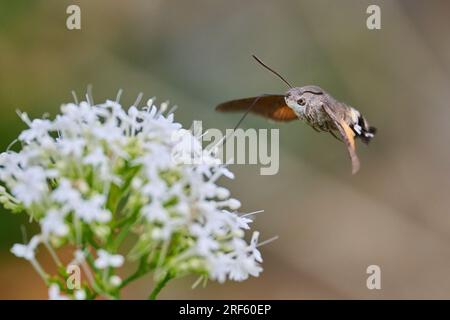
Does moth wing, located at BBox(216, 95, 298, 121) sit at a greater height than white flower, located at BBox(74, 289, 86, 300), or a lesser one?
greater

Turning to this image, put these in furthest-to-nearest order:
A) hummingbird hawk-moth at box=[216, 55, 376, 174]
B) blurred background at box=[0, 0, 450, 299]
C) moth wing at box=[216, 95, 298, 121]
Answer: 1. blurred background at box=[0, 0, 450, 299]
2. moth wing at box=[216, 95, 298, 121]
3. hummingbird hawk-moth at box=[216, 55, 376, 174]

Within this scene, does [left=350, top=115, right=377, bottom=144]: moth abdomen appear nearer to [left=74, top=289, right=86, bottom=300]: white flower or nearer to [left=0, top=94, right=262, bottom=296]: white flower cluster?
[left=0, top=94, right=262, bottom=296]: white flower cluster

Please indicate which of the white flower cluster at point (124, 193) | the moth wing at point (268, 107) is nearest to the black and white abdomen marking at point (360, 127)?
the moth wing at point (268, 107)

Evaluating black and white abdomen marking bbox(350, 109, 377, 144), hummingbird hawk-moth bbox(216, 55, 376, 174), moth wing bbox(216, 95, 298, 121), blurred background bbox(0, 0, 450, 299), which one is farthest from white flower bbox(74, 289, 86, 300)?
blurred background bbox(0, 0, 450, 299)

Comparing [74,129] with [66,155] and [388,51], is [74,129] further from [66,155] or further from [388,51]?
[388,51]

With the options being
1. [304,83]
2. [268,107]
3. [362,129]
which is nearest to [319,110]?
[362,129]

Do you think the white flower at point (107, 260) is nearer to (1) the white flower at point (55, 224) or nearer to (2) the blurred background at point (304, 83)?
(1) the white flower at point (55, 224)
